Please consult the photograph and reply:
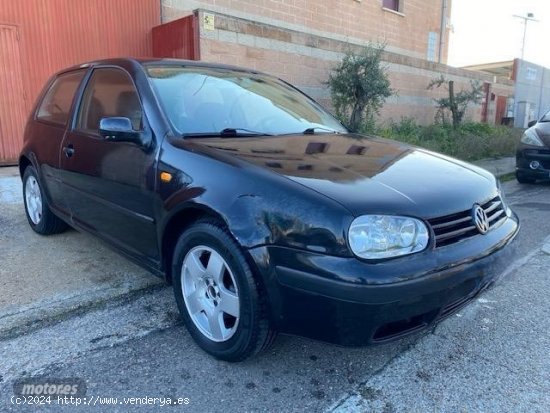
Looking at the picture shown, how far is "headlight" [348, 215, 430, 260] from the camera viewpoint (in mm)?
2084

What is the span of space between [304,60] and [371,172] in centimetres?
777

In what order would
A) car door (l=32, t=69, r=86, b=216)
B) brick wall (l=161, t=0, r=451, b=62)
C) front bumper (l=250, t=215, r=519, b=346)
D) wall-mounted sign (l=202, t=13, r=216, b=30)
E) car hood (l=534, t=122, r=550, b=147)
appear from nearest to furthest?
front bumper (l=250, t=215, r=519, b=346) → car door (l=32, t=69, r=86, b=216) → wall-mounted sign (l=202, t=13, r=216, b=30) → car hood (l=534, t=122, r=550, b=147) → brick wall (l=161, t=0, r=451, b=62)

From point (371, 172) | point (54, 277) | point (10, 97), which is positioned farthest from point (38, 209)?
point (10, 97)

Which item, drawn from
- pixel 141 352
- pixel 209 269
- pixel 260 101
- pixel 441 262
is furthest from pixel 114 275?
pixel 441 262

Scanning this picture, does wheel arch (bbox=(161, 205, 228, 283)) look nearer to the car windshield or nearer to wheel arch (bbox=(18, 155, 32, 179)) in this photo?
the car windshield

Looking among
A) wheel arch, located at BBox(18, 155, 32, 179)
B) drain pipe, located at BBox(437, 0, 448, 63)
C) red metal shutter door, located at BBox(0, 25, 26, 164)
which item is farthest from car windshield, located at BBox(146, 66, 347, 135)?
drain pipe, located at BBox(437, 0, 448, 63)

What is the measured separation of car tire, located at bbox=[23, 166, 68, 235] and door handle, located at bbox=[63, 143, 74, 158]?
2.57 feet

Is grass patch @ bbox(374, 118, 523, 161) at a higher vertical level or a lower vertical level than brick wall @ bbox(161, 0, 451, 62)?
lower

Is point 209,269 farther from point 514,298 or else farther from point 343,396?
point 514,298

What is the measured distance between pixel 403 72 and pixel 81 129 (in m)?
10.8

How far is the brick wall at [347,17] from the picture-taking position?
1012 cm

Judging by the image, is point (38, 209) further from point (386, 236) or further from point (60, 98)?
point (386, 236)

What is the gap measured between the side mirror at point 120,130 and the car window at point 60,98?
121cm

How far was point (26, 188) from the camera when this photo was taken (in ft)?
15.7
